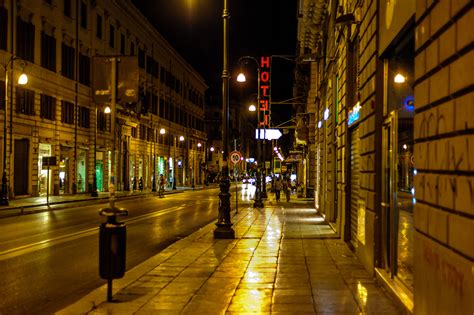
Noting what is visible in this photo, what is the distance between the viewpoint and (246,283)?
9227 mm

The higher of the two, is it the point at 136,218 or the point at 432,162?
the point at 432,162

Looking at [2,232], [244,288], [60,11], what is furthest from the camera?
[60,11]

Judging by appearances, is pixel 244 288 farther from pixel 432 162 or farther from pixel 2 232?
pixel 2 232

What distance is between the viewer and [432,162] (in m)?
5.39

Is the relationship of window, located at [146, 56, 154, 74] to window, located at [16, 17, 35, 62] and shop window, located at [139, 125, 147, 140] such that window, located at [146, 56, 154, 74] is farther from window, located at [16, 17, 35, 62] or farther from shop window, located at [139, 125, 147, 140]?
window, located at [16, 17, 35, 62]

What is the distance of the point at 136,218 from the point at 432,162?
19.5 metres

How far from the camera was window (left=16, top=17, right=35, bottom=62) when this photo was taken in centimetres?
3531

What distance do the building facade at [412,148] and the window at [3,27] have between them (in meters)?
24.4

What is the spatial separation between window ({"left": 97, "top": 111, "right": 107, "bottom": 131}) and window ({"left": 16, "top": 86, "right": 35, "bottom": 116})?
465 inches

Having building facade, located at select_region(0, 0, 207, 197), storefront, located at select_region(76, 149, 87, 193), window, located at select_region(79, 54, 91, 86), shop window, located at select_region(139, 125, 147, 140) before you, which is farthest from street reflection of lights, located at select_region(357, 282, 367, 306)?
shop window, located at select_region(139, 125, 147, 140)

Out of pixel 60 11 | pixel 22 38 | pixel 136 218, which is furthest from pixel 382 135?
pixel 60 11

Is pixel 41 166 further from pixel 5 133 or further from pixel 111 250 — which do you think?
pixel 111 250

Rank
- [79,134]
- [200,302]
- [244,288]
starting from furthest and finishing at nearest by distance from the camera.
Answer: [79,134]
[244,288]
[200,302]

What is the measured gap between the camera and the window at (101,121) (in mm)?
49219
